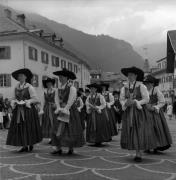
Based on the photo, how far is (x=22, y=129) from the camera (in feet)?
26.8

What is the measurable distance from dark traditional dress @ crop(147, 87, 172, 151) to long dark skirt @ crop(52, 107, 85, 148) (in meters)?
1.52

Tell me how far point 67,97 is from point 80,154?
4.01ft

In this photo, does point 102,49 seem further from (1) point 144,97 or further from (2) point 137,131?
(2) point 137,131

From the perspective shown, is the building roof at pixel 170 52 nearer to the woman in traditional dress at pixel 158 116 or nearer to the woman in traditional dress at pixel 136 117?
the woman in traditional dress at pixel 158 116

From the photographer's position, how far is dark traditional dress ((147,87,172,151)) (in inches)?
305

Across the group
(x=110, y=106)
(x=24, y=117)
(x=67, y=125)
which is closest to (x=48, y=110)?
(x=24, y=117)

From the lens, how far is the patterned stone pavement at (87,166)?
5.68 metres

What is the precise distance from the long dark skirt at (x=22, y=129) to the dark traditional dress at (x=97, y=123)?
1781mm

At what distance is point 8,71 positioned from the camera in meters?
29.6

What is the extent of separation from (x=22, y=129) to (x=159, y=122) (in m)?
2.92

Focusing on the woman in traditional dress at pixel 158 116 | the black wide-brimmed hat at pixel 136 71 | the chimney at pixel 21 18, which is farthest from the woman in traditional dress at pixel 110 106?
the chimney at pixel 21 18

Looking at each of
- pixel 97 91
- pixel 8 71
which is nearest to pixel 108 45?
pixel 8 71

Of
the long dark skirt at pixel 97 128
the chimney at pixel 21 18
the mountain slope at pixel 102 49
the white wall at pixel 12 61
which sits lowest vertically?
the long dark skirt at pixel 97 128

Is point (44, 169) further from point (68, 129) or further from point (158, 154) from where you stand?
point (158, 154)
